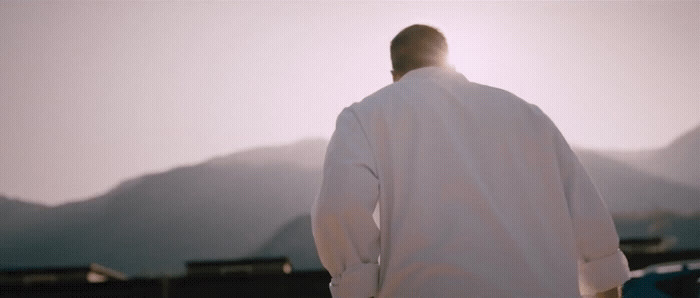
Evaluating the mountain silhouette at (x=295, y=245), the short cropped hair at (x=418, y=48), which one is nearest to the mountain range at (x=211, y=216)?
the mountain silhouette at (x=295, y=245)

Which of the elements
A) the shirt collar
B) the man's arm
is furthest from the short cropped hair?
the man's arm

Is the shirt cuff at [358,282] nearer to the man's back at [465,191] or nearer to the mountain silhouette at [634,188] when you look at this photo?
the man's back at [465,191]

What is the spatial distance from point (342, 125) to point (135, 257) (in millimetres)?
150249

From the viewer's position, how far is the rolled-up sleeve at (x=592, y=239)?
1785 millimetres

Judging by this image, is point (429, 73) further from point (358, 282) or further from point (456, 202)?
point (358, 282)

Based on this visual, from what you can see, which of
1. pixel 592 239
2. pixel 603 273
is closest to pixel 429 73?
pixel 592 239

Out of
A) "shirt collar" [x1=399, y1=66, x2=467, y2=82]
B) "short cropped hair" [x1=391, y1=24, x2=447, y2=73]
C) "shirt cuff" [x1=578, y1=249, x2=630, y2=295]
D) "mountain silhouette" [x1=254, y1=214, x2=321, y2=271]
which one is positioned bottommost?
"mountain silhouette" [x1=254, y1=214, x2=321, y2=271]

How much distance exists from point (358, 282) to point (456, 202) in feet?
1.29

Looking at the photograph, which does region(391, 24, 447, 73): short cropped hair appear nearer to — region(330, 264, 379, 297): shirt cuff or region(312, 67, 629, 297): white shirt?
region(312, 67, 629, 297): white shirt

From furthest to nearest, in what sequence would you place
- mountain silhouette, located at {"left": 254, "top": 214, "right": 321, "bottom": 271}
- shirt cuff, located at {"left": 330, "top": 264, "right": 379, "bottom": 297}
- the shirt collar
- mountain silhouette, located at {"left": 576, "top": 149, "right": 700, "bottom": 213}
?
mountain silhouette, located at {"left": 576, "top": 149, "right": 700, "bottom": 213} < mountain silhouette, located at {"left": 254, "top": 214, "right": 321, "bottom": 271} < the shirt collar < shirt cuff, located at {"left": 330, "top": 264, "right": 379, "bottom": 297}

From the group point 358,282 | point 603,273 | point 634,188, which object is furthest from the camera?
point 634,188

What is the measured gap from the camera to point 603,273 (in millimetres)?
1778

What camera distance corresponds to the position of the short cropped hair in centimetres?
203

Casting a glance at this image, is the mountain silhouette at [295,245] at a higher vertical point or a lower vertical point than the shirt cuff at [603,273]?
lower
